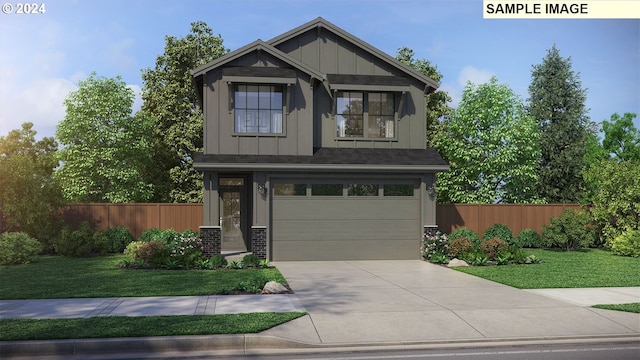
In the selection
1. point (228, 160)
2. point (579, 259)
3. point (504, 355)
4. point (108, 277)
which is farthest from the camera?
point (579, 259)

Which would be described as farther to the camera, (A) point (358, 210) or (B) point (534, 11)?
(A) point (358, 210)

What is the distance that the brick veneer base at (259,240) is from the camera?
20094 millimetres

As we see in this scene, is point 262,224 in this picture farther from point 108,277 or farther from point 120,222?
point 120,222

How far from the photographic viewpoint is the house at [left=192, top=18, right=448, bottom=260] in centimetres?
2041

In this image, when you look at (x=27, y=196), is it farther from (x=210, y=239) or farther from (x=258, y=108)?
(x=258, y=108)

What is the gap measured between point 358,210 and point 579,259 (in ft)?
29.0

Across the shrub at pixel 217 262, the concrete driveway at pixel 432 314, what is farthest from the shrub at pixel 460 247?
the shrub at pixel 217 262

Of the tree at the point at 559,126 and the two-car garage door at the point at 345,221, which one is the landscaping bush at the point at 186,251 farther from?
the tree at the point at 559,126

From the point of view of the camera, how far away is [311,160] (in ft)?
67.2

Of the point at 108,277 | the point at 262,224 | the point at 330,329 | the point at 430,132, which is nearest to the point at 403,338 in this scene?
the point at 330,329

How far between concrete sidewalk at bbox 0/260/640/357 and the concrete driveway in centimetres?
2

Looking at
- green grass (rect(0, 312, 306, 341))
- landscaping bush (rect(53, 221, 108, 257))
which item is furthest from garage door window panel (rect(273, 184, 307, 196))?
green grass (rect(0, 312, 306, 341))

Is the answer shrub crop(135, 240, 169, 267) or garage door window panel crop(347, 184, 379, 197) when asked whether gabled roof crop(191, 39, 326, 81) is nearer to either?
garage door window panel crop(347, 184, 379, 197)

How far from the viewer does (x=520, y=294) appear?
508 inches
